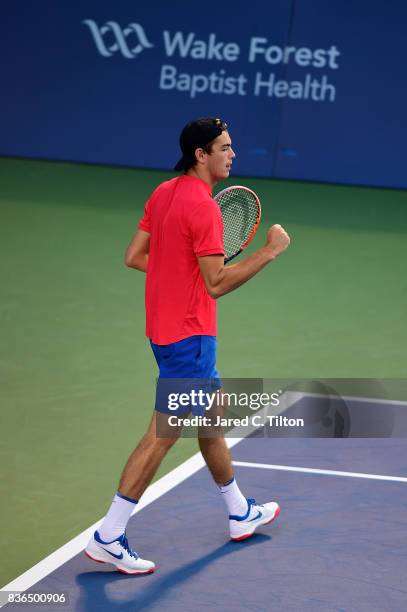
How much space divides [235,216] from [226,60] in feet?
28.0

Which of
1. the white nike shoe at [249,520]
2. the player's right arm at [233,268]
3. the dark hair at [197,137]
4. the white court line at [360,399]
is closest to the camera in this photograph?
the player's right arm at [233,268]

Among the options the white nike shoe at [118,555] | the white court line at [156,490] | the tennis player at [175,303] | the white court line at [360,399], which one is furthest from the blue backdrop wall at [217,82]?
the white nike shoe at [118,555]

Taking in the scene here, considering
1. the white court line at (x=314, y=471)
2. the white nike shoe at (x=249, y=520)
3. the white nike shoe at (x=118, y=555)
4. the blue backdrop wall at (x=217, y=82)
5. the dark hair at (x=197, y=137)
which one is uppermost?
the blue backdrop wall at (x=217, y=82)

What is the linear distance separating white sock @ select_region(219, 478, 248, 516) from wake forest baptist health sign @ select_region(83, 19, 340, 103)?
8.93 metres

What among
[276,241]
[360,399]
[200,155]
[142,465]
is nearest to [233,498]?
[142,465]

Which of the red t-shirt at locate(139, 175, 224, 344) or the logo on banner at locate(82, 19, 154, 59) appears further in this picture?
the logo on banner at locate(82, 19, 154, 59)

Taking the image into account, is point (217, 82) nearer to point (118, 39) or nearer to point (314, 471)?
point (118, 39)

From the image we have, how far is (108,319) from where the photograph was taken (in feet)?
30.3

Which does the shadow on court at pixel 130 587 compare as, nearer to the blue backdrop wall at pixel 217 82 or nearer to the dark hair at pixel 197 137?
the dark hair at pixel 197 137

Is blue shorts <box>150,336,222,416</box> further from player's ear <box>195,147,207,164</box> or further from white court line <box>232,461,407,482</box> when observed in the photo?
white court line <box>232,461,407,482</box>

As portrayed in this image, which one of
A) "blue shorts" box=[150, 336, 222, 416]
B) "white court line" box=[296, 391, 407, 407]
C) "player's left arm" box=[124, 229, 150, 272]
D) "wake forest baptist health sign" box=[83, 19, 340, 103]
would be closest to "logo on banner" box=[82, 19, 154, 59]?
"wake forest baptist health sign" box=[83, 19, 340, 103]

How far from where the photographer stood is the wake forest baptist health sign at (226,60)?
542 inches

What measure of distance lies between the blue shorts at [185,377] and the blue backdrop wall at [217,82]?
9000 mm

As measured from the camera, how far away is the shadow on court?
195 inches
